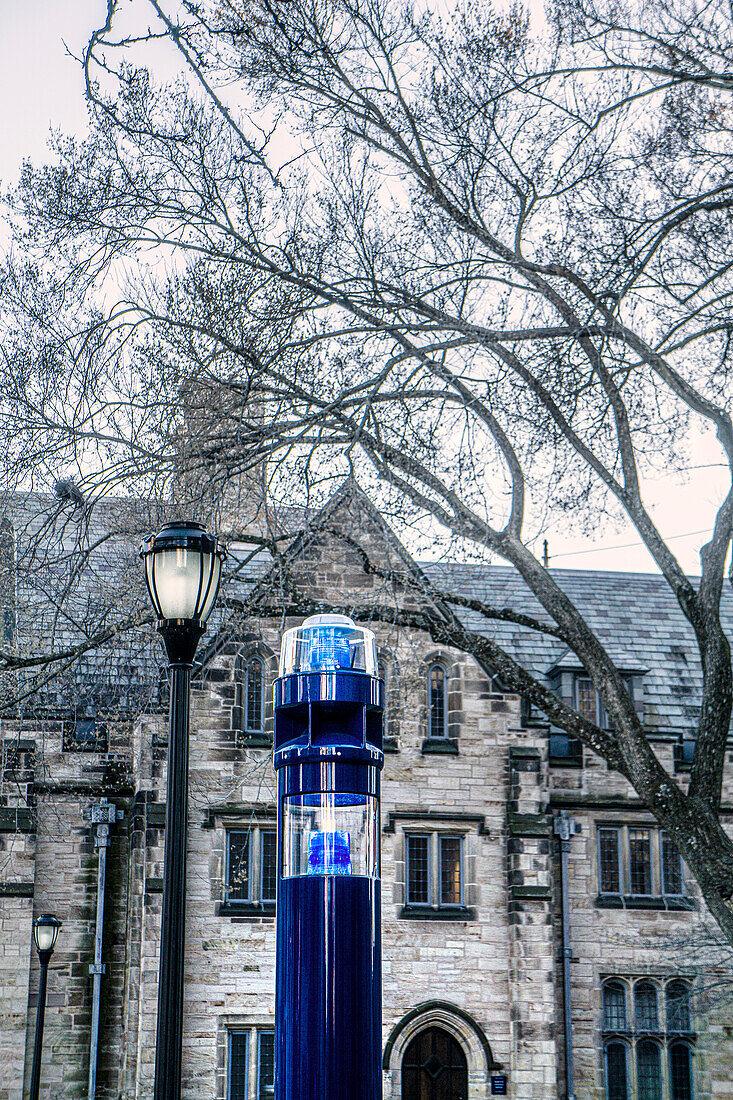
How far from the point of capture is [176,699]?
652 cm

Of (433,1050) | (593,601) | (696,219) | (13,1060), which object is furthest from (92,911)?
(696,219)

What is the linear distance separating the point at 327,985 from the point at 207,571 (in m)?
2.81

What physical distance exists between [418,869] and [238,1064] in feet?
12.8

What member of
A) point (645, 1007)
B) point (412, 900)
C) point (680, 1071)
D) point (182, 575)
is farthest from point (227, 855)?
point (182, 575)

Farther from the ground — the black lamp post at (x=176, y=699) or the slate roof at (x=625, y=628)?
the slate roof at (x=625, y=628)

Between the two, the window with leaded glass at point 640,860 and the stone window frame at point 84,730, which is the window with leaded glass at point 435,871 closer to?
the window with leaded glass at point 640,860

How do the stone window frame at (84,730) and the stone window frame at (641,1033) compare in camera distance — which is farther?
the stone window frame at (641,1033)

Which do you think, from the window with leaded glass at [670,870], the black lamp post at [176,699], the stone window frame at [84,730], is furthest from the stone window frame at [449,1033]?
the black lamp post at [176,699]

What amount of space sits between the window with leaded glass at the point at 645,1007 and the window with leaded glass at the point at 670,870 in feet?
5.06

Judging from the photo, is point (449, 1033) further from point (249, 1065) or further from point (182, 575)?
point (182, 575)

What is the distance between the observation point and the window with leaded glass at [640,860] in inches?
802

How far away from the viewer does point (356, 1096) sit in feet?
15.5

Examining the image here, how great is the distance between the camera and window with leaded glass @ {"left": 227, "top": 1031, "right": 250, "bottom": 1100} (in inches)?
713

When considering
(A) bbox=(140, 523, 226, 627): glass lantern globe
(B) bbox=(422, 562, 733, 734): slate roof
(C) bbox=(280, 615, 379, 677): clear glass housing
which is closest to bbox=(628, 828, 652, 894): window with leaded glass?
(B) bbox=(422, 562, 733, 734): slate roof
